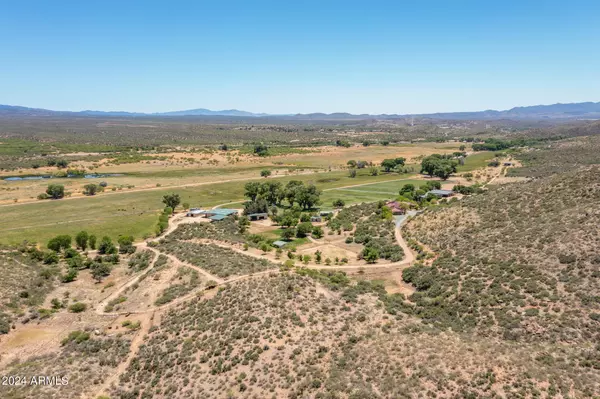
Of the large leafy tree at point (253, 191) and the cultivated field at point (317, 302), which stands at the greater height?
the large leafy tree at point (253, 191)

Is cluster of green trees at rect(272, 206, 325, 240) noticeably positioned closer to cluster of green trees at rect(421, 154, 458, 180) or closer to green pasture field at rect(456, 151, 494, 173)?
cluster of green trees at rect(421, 154, 458, 180)

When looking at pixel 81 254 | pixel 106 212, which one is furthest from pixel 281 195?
pixel 81 254

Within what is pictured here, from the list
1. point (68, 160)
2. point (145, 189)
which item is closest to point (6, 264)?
point (145, 189)

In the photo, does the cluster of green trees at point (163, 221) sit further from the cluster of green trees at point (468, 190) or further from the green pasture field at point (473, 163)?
the green pasture field at point (473, 163)

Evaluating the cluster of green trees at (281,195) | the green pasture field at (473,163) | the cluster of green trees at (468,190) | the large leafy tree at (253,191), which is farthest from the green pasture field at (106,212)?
the green pasture field at (473,163)

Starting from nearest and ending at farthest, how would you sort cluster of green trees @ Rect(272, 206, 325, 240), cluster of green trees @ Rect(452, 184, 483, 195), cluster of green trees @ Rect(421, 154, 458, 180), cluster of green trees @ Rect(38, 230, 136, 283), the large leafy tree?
cluster of green trees @ Rect(38, 230, 136, 283)
cluster of green trees @ Rect(272, 206, 325, 240)
the large leafy tree
cluster of green trees @ Rect(452, 184, 483, 195)
cluster of green trees @ Rect(421, 154, 458, 180)

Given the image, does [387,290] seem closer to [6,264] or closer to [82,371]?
[82,371]

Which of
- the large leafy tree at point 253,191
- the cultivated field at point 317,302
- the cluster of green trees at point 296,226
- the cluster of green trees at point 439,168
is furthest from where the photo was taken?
the cluster of green trees at point 439,168

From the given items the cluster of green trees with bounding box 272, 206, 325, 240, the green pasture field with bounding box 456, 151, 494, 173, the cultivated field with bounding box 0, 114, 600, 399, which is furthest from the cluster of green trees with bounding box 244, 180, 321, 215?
the green pasture field with bounding box 456, 151, 494, 173

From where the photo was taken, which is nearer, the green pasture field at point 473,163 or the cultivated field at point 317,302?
the cultivated field at point 317,302

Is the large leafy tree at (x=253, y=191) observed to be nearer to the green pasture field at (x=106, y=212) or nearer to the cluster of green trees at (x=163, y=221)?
the green pasture field at (x=106, y=212)

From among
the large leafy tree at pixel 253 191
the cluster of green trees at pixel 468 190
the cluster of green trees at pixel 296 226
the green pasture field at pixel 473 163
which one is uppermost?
the large leafy tree at pixel 253 191

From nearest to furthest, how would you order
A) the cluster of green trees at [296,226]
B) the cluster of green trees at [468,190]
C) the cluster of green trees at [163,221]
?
the cluster of green trees at [296,226]
the cluster of green trees at [163,221]
the cluster of green trees at [468,190]

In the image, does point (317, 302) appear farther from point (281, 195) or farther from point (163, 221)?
point (281, 195)
